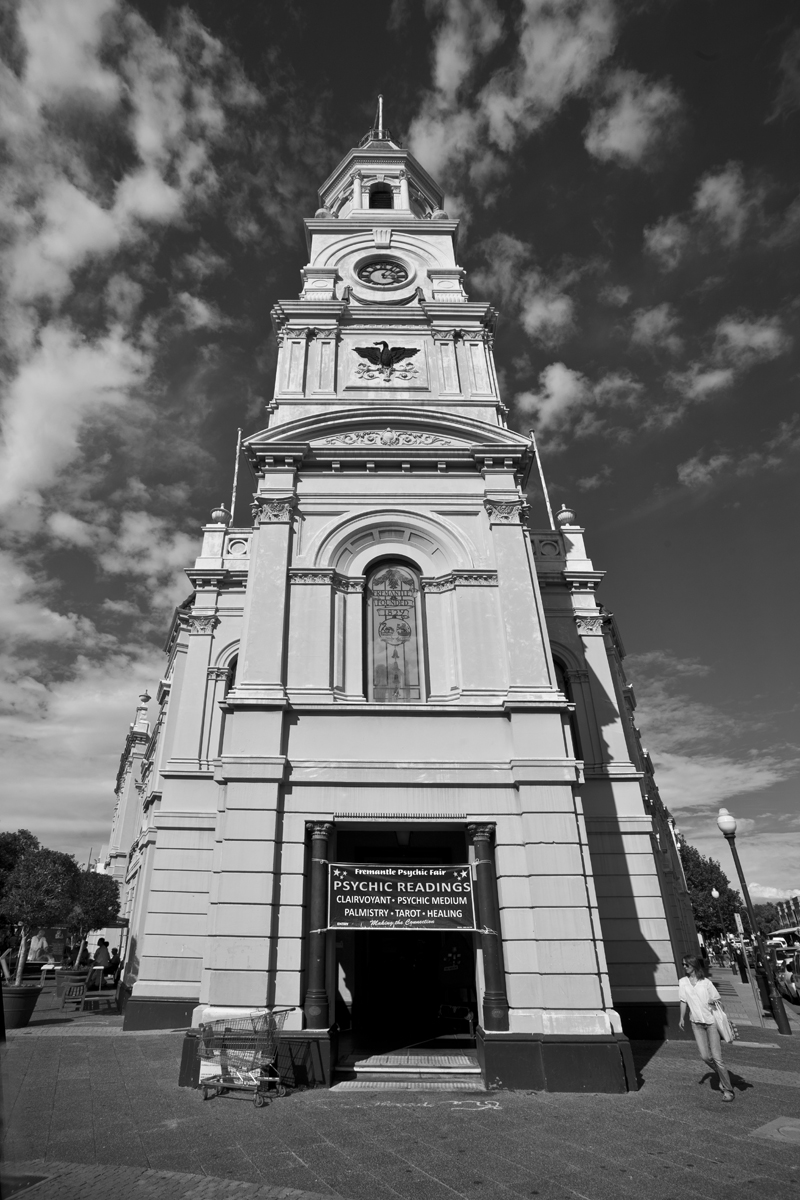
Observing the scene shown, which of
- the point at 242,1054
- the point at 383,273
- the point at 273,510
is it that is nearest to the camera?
the point at 242,1054

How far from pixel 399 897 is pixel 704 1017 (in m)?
5.00

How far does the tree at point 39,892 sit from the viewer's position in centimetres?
3712

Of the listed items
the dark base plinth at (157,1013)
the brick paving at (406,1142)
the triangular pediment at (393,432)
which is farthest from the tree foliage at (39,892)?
the triangular pediment at (393,432)

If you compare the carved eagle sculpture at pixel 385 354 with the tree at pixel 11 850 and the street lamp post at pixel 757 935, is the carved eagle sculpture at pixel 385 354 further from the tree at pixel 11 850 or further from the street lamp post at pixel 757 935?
the tree at pixel 11 850

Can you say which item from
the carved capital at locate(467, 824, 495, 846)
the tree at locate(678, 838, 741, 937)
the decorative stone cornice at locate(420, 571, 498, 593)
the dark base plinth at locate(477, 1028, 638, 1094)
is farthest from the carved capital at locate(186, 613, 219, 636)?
the tree at locate(678, 838, 741, 937)

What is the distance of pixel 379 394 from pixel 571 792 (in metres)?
11.9

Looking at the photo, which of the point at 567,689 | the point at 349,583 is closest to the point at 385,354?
the point at 349,583

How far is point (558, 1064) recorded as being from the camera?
1084cm

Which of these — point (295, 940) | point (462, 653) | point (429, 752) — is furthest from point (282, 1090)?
point (462, 653)

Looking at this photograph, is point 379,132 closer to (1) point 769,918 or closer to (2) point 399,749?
(2) point 399,749

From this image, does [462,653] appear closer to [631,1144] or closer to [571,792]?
[571,792]

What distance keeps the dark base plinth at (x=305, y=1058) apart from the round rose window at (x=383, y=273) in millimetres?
21224

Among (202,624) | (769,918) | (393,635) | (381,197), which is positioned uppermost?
(381,197)

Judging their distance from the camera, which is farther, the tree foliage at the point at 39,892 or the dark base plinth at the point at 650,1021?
the tree foliage at the point at 39,892
